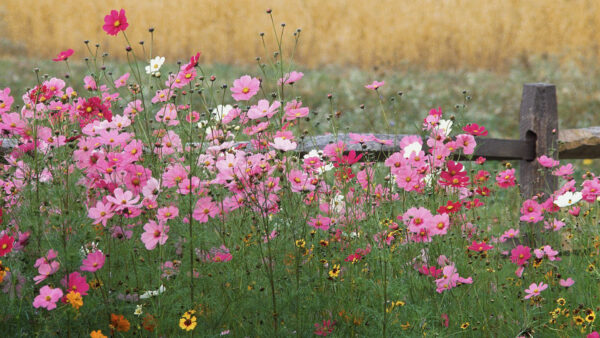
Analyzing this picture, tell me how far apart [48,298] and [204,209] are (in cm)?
58

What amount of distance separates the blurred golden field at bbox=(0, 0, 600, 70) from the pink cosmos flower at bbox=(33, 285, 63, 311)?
9618 millimetres

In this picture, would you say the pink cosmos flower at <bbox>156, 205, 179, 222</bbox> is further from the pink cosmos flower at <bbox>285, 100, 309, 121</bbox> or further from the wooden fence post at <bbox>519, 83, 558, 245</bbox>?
the wooden fence post at <bbox>519, 83, 558, 245</bbox>

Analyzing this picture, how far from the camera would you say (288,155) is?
8.57ft

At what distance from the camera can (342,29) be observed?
12156mm

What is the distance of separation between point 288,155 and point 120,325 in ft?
2.89

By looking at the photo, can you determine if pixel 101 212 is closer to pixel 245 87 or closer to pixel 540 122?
pixel 245 87

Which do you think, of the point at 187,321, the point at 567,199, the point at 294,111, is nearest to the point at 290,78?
the point at 294,111

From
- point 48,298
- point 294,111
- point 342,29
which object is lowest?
point 342,29

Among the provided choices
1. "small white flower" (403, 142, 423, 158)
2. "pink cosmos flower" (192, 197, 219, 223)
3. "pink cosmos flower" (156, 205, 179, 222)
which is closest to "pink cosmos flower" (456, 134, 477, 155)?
"small white flower" (403, 142, 423, 158)

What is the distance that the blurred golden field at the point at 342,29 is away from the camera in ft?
38.1

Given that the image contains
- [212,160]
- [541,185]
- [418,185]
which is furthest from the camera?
[541,185]

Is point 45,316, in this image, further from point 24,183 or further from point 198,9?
point 198,9

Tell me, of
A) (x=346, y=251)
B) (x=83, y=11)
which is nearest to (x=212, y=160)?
(x=346, y=251)

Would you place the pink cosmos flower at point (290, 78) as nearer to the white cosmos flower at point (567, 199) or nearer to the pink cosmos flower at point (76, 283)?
the pink cosmos flower at point (76, 283)
